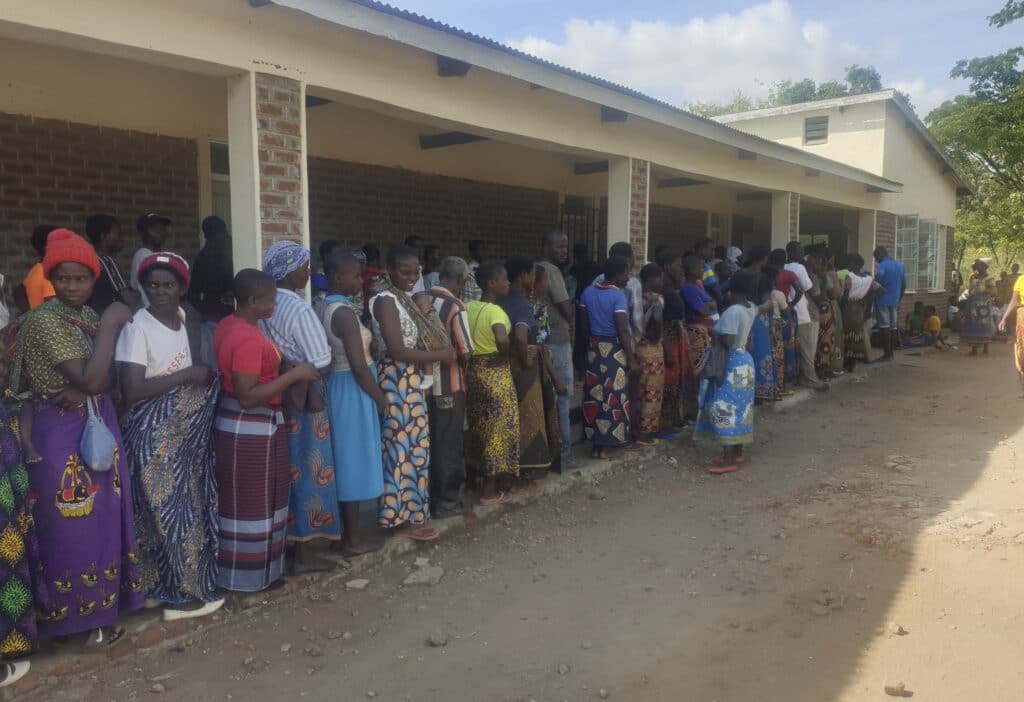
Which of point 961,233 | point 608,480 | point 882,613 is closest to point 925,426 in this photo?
point 608,480

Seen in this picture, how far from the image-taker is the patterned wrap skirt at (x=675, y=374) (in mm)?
6539

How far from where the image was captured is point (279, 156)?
14.4ft

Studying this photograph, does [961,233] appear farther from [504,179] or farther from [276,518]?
[276,518]

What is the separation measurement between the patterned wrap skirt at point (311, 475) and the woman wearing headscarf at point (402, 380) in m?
0.37

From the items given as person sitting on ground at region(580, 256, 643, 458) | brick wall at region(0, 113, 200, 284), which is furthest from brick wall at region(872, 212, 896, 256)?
brick wall at region(0, 113, 200, 284)

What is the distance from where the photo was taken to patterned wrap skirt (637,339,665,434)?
6.15 meters

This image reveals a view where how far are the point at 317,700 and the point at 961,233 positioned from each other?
28.2 m

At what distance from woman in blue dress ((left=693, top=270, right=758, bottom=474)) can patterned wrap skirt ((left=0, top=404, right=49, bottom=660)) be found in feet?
14.5

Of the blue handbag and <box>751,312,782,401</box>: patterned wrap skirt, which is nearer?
the blue handbag

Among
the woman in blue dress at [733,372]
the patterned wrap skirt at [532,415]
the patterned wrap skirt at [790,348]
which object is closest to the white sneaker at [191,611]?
the patterned wrap skirt at [532,415]

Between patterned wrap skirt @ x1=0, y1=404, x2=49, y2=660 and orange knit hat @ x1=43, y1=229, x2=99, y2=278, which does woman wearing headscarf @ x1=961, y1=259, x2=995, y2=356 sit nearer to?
orange knit hat @ x1=43, y1=229, x2=99, y2=278

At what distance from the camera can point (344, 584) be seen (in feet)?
12.9

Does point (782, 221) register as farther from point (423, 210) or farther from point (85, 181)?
point (85, 181)

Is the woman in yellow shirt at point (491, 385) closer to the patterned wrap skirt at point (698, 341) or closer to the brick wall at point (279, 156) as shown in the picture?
the brick wall at point (279, 156)
